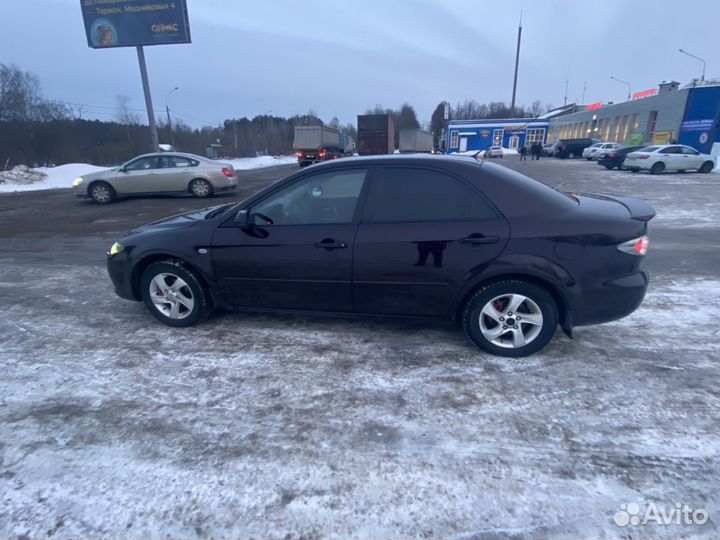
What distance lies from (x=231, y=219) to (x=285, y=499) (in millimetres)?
2383

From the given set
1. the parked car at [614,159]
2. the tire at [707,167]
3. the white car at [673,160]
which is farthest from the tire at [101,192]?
the tire at [707,167]

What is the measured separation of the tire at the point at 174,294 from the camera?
3.75m

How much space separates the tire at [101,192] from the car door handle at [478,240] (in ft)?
42.6

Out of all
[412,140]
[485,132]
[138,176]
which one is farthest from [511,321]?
[485,132]

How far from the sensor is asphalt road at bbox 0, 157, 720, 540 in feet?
6.35

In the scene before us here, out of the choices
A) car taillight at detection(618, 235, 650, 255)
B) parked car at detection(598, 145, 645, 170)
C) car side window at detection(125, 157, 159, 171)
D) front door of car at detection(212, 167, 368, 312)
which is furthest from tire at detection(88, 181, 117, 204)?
parked car at detection(598, 145, 645, 170)

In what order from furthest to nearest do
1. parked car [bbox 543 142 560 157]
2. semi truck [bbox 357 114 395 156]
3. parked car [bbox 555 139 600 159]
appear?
parked car [bbox 543 142 560 157] < parked car [bbox 555 139 600 159] < semi truck [bbox 357 114 395 156]

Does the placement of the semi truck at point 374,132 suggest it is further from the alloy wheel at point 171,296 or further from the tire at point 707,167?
the alloy wheel at point 171,296

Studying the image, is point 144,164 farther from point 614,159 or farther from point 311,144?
point 614,159

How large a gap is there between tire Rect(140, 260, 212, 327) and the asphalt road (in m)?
0.16

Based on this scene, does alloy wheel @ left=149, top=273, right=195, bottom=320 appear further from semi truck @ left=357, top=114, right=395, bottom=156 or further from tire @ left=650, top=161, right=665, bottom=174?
semi truck @ left=357, top=114, right=395, bottom=156

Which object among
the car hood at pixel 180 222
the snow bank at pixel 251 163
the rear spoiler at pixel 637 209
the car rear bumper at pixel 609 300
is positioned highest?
the rear spoiler at pixel 637 209

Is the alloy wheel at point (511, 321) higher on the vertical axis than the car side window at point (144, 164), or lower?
lower

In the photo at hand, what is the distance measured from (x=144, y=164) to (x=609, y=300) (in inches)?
535
